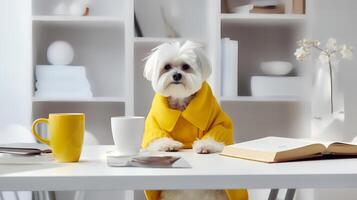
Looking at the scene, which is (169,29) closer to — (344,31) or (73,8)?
(73,8)

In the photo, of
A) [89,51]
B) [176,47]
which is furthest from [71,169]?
[89,51]

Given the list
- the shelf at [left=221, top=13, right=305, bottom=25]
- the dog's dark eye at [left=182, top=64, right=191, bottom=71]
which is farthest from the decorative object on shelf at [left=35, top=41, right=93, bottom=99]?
the dog's dark eye at [left=182, top=64, right=191, bottom=71]

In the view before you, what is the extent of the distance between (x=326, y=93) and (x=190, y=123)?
101 cm

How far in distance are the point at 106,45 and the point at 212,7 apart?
26.3 inches

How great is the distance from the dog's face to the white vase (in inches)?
34.3

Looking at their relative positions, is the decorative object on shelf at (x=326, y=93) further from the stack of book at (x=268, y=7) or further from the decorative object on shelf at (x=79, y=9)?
the decorative object on shelf at (x=79, y=9)

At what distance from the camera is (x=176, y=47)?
1744 mm

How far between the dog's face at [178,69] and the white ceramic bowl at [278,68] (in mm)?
914

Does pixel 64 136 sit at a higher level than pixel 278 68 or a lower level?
lower

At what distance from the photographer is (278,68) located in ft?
8.43

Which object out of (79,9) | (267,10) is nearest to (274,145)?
(267,10)

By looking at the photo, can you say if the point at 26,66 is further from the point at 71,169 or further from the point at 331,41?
the point at 71,169

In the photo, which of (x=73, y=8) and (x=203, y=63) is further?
(x=73, y=8)

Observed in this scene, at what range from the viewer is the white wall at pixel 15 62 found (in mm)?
2445
